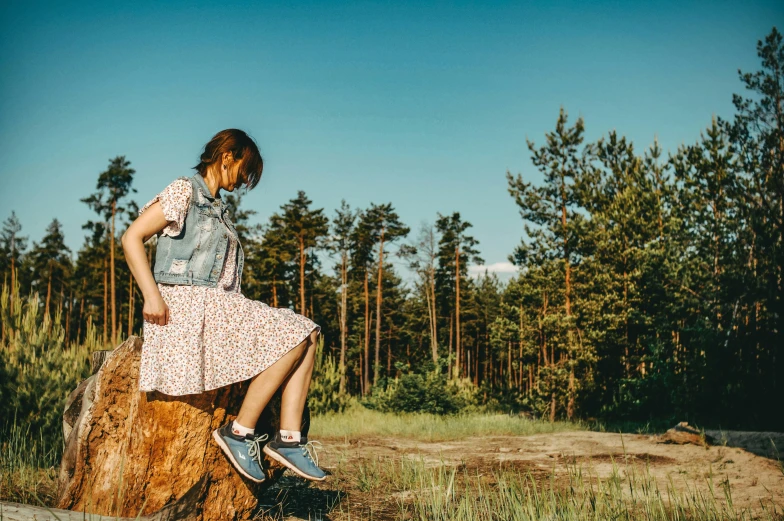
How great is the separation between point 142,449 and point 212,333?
78cm

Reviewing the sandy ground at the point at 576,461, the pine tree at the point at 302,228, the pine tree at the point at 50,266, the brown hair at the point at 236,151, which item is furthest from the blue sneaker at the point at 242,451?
the pine tree at the point at 50,266

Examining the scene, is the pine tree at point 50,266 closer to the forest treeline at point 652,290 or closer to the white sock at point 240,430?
the forest treeline at point 652,290

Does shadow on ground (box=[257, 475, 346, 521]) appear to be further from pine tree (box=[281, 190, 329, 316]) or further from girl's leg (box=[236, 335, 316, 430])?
pine tree (box=[281, 190, 329, 316])

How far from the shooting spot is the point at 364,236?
32.8 metres

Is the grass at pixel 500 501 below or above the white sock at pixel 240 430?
below

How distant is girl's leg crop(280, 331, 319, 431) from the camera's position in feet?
9.28

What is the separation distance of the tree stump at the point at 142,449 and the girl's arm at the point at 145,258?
1.59ft

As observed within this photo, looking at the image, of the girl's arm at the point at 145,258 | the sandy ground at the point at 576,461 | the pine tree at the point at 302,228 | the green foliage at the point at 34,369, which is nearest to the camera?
the girl's arm at the point at 145,258

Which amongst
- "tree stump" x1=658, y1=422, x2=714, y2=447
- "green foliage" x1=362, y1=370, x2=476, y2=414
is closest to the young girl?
"tree stump" x1=658, y1=422, x2=714, y2=447

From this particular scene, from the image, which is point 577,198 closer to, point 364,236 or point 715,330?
point 715,330

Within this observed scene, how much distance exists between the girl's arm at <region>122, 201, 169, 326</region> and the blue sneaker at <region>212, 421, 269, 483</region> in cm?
68

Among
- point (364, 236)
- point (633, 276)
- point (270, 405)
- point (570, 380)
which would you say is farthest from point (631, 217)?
point (364, 236)

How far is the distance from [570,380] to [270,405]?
14463mm

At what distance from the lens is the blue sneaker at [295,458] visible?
107 inches
